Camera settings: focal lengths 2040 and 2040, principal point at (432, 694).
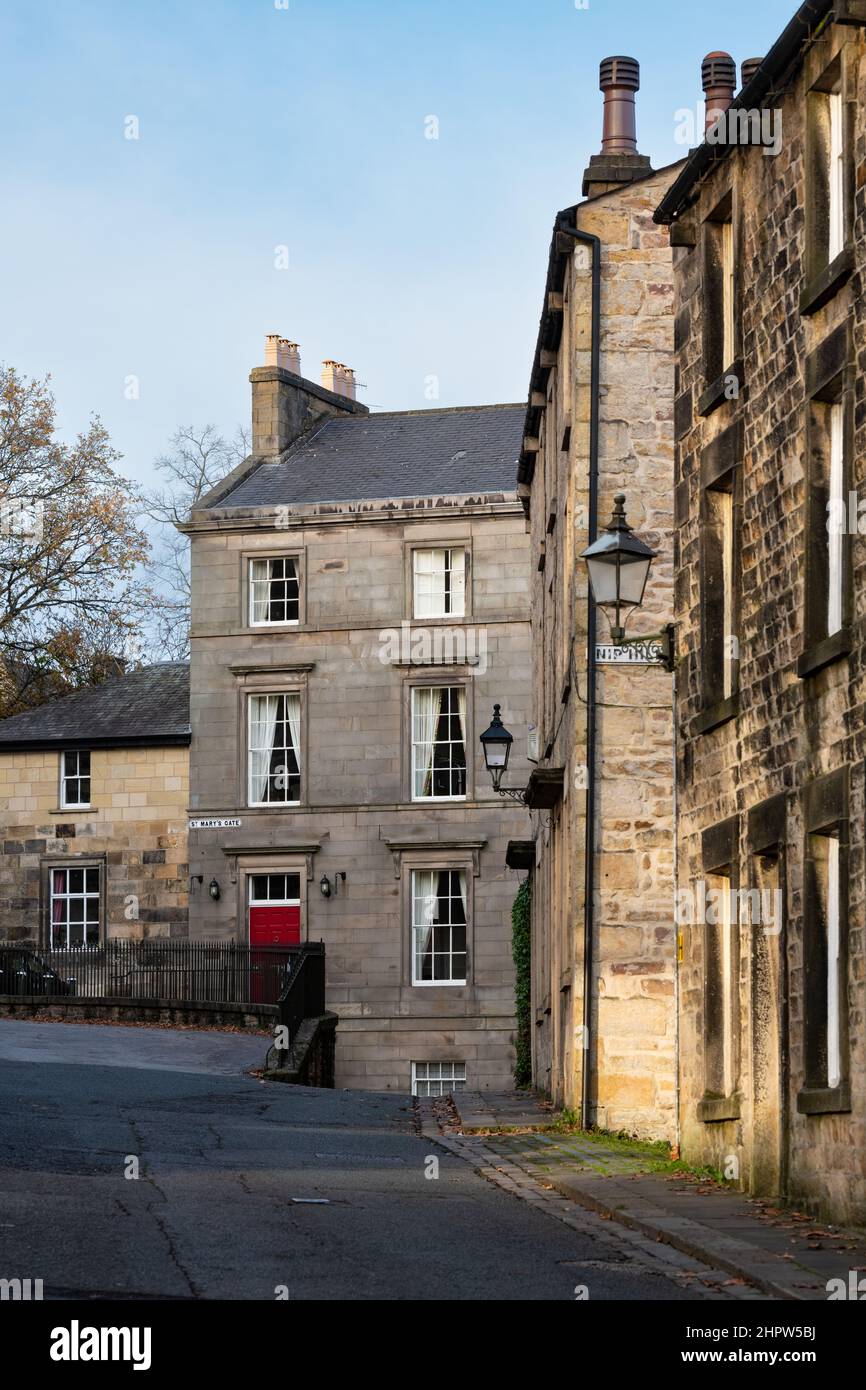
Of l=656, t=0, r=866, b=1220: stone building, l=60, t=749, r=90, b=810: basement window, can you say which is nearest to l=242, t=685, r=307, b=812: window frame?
l=60, t=749, r=90, b=810: basement window

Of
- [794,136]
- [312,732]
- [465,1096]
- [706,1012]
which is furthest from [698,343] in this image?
[312,732]

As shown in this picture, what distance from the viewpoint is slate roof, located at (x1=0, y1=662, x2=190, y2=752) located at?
43.0 metres

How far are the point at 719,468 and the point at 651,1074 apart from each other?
241 inches

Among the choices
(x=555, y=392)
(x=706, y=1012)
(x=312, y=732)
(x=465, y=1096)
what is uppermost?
(x=555, y=392)

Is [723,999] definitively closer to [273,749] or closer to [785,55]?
[785,55]

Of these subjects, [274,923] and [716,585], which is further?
[274,923]

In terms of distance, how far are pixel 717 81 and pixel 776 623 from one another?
987cm

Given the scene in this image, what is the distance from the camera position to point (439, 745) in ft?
136

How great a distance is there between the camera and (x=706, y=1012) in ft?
50.8

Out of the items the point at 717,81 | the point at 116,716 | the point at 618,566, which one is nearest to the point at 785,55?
the point at 618,566

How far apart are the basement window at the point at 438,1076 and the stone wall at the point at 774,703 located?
24.4 metres

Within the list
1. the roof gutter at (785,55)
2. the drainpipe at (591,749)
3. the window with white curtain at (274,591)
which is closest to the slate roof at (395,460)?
the window with white curtain at (274,591)
